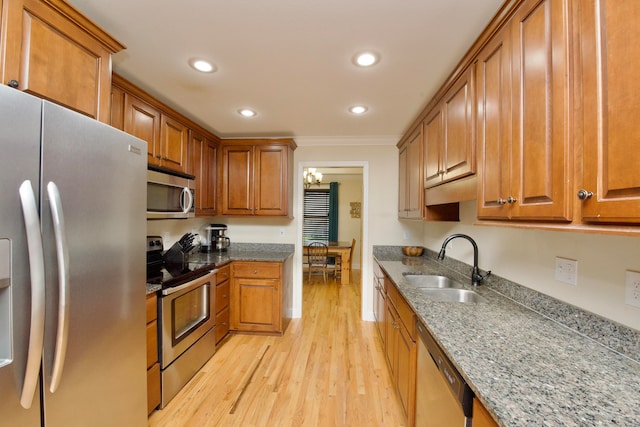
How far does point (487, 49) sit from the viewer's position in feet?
4.31

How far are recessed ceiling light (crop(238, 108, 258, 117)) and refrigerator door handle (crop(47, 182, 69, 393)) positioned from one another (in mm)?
1895

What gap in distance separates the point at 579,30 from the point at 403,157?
7.83 ft

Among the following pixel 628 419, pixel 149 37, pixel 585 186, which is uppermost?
pixel 149 37

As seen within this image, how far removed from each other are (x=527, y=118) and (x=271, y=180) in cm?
265

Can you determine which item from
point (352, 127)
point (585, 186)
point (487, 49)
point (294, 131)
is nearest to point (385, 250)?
point (352, 127)

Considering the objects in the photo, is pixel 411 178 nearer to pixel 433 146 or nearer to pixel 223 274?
pixel 433 146

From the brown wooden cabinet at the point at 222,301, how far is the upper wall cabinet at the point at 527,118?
2453mm

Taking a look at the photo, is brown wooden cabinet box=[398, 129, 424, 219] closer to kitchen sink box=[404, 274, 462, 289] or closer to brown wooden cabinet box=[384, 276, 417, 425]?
kitchen sink box=[404, 274, 462, 289]

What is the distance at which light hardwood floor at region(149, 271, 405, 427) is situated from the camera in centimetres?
180

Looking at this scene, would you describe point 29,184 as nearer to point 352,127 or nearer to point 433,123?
point 433,123

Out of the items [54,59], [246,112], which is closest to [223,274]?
[246,112]

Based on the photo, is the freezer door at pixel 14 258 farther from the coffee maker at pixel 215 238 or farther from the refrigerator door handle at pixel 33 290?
the coffee maker at pixel 215 238

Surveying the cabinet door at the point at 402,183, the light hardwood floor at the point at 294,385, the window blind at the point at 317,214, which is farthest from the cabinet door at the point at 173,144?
the window blind at the point at 317,214

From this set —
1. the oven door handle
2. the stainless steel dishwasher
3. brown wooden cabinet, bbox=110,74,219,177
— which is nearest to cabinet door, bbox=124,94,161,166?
brown wooden cabinet, bbox=110,74,219,177
